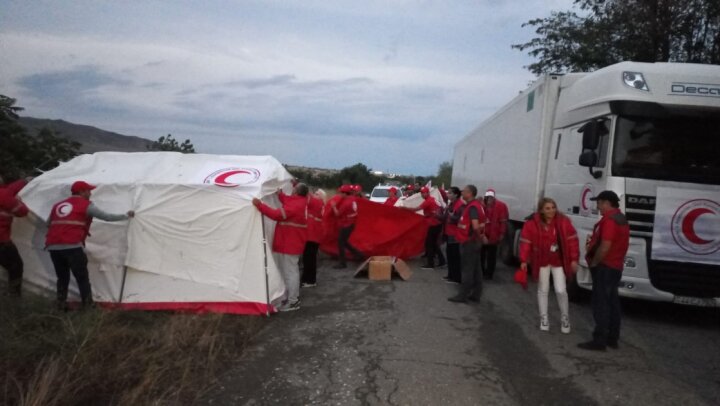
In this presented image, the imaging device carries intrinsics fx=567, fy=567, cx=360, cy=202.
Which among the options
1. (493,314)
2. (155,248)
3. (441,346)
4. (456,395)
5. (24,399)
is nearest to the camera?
(24,399)

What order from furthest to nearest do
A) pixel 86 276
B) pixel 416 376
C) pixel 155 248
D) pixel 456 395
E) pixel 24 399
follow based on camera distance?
1. pixel 155 248
2. pixel 86 276
3. pixel 416 376
4. pixel 456 395
5. pixel 24 399

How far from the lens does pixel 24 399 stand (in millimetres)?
4082

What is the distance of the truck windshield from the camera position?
24.3ft

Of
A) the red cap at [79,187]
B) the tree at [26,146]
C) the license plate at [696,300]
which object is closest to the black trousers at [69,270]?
the red cap at [79,187]

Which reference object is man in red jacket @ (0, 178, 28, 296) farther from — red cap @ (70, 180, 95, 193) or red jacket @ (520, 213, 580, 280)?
red jacket @ (520, 213, 580, 280)

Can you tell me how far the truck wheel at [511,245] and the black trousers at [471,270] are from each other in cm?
344

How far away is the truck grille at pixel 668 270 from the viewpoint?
730 centimetres

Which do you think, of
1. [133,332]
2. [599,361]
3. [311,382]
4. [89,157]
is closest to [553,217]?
[599,361]

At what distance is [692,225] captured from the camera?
23.9 feet

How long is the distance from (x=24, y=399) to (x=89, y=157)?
188 inches

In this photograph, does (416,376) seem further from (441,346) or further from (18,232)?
(18,232)

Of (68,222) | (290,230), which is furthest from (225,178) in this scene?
(68,222)

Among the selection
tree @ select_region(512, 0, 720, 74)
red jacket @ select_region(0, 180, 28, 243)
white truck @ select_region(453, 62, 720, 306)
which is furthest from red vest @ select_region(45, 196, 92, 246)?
tree @ select_region(512, 0, 720, 74)

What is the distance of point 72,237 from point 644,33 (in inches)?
689
